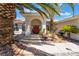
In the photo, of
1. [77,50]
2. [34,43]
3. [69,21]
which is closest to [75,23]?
[69,21]

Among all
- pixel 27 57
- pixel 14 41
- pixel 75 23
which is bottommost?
pixel 27 57

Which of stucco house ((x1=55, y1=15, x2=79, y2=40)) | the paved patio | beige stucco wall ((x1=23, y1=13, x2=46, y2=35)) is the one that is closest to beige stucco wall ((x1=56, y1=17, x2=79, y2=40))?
stucco house ((x1=55, y1=15, x2=79, y2=40))

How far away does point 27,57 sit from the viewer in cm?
396

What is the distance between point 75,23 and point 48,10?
51cm

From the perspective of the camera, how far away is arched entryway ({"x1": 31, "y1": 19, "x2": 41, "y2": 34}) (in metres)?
4.00

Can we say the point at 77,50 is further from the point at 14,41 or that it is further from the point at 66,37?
the point at 14,41

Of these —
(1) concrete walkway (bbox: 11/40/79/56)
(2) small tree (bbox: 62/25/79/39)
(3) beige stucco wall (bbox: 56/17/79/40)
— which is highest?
(3) beige stucco wall (bbox: 56/17/79/40)

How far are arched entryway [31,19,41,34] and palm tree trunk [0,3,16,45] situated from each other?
347mm

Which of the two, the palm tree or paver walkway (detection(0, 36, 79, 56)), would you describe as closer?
the palm tree

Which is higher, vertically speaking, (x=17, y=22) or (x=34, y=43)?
(x=17, y=22)

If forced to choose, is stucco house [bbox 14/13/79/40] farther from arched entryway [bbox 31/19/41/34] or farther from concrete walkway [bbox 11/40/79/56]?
concrete walkway [bbox 11/40/79/56]

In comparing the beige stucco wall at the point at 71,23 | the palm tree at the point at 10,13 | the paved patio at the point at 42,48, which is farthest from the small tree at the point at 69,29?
the palm tree at the point at 10,13

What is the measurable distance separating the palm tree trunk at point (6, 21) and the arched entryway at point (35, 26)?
1.14ft

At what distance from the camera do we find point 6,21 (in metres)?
3.87
